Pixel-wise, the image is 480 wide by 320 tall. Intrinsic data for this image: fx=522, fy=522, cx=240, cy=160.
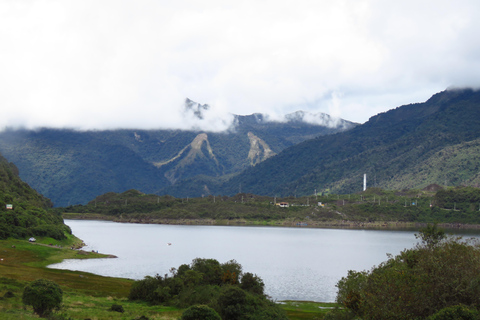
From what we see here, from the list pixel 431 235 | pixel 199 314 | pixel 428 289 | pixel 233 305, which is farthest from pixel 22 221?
pixel 428 289

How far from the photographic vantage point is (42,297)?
41000 millimetres

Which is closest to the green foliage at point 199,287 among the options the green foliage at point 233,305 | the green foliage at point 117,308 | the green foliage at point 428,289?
the green foliage at point 233,305

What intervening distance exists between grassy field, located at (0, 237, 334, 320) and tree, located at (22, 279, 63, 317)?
2.69 ft

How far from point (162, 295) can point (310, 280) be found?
35.6 meters

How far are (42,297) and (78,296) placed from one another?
17220mm

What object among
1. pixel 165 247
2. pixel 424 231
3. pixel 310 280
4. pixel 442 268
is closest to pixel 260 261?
pixel 310 280

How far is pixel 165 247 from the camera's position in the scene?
148 metres

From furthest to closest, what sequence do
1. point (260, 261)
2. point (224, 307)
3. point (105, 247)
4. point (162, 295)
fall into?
point (105, 247) → point (260, 261) → point (162, 295) → point (224, 307)

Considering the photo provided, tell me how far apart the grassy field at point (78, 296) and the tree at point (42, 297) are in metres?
0.82

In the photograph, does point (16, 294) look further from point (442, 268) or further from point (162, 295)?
point (442, 268)

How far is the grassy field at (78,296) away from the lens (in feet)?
147

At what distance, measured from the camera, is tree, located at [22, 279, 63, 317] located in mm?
41000

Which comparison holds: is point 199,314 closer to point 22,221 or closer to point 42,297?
point 42,297

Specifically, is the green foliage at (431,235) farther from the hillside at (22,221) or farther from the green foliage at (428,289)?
the hillside at (22,221)
